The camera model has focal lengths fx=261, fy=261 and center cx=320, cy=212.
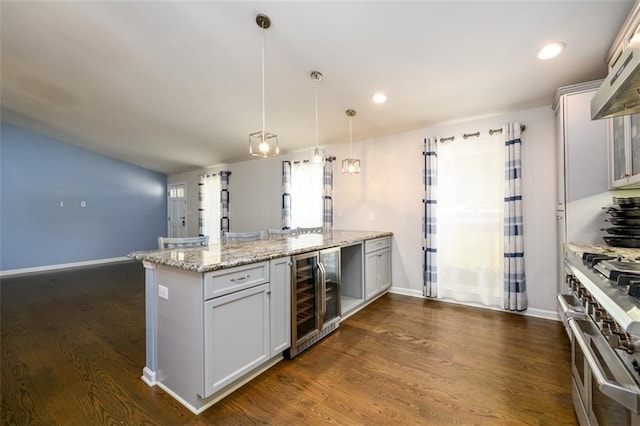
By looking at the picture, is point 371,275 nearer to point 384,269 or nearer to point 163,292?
point 384,269

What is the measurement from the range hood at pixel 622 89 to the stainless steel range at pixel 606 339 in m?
0.77

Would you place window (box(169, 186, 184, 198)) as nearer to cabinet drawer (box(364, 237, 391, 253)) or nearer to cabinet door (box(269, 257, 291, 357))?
cabinet drawer (box(364, 237, 391, 253))

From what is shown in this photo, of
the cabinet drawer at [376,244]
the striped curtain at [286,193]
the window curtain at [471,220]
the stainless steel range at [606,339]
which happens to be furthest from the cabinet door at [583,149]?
the striped curtain at [286,193]

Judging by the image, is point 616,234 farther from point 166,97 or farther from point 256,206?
point 256,206

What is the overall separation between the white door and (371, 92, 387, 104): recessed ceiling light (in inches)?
243

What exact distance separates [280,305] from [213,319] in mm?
591

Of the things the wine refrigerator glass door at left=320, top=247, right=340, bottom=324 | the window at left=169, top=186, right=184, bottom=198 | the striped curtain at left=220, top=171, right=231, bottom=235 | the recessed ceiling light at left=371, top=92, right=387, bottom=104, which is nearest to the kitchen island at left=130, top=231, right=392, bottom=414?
the wine refrigerator glass door at left=320, top=247, right=340, bottom=324

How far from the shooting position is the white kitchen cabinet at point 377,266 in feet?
10.9

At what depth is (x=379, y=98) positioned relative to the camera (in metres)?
3.00

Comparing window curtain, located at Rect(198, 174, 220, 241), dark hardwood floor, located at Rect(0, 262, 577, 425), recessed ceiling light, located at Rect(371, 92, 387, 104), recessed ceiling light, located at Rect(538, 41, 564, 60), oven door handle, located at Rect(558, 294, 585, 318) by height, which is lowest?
dark hardwood floor, located at Rect(0, 262, 577, 425)

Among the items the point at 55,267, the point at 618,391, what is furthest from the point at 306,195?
the point at 55,267

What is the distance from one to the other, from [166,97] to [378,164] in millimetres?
3110

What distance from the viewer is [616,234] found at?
1.95 meters

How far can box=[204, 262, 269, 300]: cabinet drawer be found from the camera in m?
1.58
